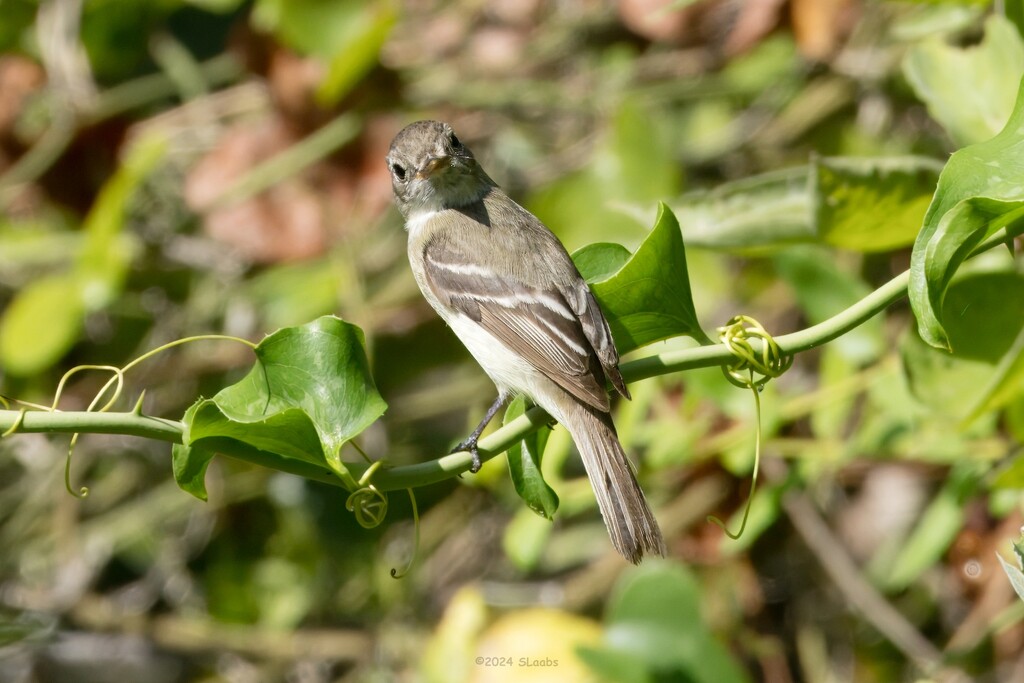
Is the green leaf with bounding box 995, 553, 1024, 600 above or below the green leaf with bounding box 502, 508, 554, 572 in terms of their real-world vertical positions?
above

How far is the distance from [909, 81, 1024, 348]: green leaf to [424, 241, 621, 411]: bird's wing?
985mm

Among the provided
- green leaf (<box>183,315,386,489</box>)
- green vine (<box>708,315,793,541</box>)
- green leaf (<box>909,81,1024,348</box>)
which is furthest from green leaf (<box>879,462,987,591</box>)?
green leaf (<box>183,315,386,489</box>)

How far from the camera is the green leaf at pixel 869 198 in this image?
2145 millimetres

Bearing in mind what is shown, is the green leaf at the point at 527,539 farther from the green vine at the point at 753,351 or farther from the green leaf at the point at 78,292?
the green leaf at the point at 78,292

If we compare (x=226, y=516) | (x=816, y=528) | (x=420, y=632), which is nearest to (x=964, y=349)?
(x=816, y=528)

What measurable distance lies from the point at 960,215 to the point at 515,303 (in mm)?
1473

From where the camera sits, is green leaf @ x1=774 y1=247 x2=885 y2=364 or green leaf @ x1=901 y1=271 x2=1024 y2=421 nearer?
green leaf @ x1=901 y1=271 x2=1024 y2=421

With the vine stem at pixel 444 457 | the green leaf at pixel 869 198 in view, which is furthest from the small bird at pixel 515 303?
the green leaf at pixel 869 198

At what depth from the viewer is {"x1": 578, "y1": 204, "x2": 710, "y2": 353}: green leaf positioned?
189 centimetres

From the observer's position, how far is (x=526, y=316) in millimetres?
2797

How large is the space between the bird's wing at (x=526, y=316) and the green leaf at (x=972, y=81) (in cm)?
82

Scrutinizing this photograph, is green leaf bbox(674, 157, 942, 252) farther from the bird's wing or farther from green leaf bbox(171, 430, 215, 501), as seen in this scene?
green leaf bbox(171, 430, 215, 501)

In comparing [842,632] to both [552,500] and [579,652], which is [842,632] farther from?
[552,500]

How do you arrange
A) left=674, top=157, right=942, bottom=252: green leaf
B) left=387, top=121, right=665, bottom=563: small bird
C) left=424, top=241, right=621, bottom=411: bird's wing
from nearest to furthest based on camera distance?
left=674, top=157, right=942, bottom=252: green leaf < left=387, top=121, right=665, bottom=563: small bird < left=424, top=241, right=621, bottom=411: bird's wing
